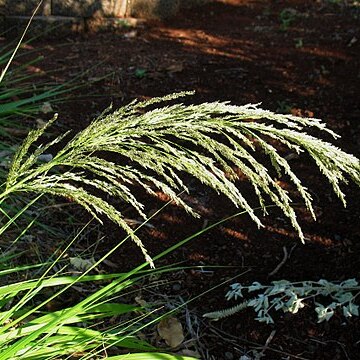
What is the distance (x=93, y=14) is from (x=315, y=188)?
3526 mm

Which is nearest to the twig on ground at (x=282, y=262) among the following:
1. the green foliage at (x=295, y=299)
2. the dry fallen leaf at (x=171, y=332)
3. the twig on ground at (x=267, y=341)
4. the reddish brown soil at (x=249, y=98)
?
the reddish brown soil at (x=249, y=98)

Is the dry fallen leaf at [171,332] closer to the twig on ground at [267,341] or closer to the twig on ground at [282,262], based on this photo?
the twig on ground at [267,341]

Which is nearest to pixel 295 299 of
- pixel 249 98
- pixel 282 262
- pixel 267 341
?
pixel 267 341

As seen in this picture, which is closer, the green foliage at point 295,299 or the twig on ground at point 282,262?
the green foliage at point 295,299

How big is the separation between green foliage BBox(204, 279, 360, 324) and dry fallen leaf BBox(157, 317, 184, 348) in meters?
0.13

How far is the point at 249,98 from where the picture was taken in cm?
405

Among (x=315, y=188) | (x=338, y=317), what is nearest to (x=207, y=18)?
(x=315, y=188)

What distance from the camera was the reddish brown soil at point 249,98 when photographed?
2.35m

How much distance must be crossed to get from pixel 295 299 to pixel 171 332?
0.49m

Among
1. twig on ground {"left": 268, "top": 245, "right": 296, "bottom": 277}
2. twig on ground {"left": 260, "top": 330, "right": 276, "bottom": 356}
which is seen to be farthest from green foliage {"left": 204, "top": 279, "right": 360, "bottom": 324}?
twig on ground {"left": 268, "top": 245, "right": 296, "bottom": 277}

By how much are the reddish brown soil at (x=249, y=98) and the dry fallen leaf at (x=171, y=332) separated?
9cm

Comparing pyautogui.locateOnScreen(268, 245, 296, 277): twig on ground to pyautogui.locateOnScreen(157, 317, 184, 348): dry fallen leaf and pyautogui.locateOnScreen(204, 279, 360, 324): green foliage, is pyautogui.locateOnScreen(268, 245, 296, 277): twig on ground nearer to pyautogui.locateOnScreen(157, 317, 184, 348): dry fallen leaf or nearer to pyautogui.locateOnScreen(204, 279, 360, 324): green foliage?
pyautogui.locateOnScreen(204, 279, 360, 324): green foliage

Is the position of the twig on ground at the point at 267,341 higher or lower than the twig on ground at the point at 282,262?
lower

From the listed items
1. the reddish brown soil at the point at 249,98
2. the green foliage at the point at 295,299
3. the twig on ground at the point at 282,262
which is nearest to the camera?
the green foliage at the point at 295,299
